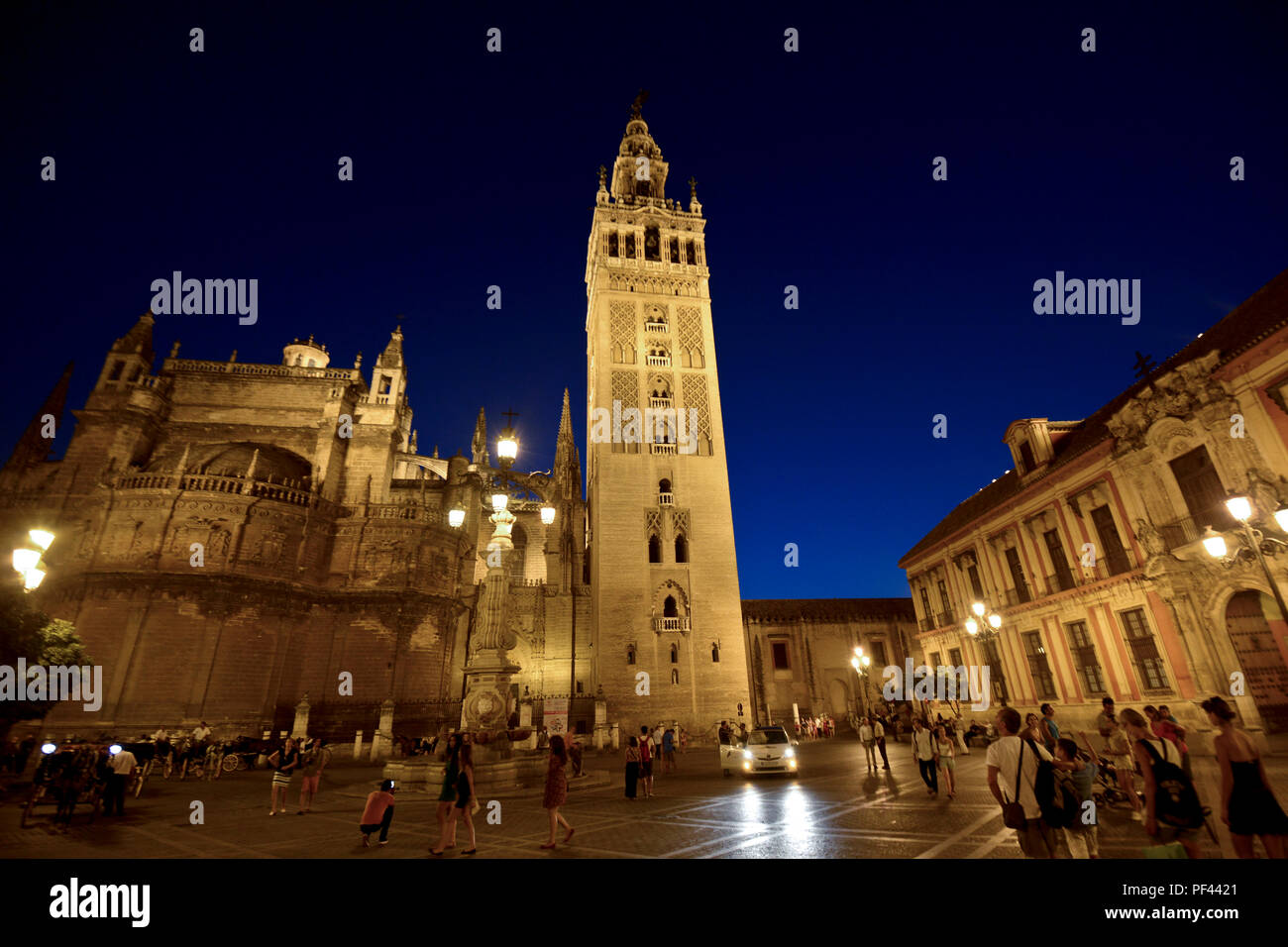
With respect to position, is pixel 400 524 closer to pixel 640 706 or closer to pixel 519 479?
pixel 640 706

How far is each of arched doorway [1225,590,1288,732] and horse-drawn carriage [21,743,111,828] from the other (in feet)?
88.2

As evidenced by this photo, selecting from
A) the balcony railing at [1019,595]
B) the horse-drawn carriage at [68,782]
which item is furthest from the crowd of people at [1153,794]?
the balcony railing at [1019,595]

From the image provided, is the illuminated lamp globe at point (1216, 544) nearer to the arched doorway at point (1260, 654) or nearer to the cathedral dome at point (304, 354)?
the arched doorway at point (1260, 654)

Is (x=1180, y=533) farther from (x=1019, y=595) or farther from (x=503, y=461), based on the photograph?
(x=503, y=461)

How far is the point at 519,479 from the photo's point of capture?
12.3 metres

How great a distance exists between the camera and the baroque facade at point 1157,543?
14031mm

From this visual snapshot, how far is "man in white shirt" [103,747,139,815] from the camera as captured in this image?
1055 centimetres

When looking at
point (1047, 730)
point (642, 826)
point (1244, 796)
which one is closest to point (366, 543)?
point (642, 826)

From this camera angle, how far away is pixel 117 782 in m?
10.6
